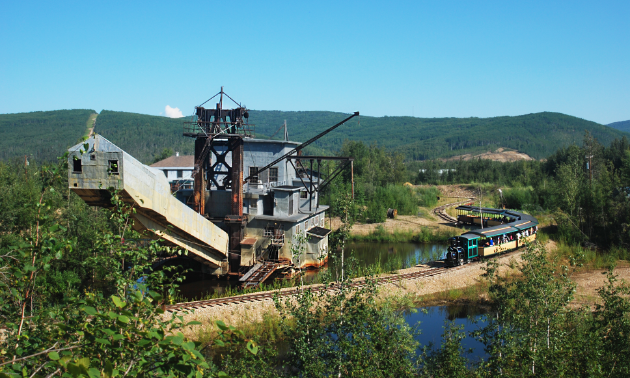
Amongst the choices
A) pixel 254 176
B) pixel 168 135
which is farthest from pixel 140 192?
pixel 168 135

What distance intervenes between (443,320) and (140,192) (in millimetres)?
12931

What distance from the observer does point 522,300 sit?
408 inches

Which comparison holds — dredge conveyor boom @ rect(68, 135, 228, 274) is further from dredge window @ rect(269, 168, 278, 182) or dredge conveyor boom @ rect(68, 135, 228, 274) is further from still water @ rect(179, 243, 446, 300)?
dredge window @ rect(269, 168, 278, 182)

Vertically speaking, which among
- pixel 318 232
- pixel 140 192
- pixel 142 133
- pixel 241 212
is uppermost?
pixel 142 133

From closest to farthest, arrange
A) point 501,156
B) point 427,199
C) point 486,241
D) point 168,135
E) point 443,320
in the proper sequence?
point 443,320 < point 486,241 < point 427,199 < point 501,156 < point 168,135

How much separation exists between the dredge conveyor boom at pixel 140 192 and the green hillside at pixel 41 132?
3983 inches

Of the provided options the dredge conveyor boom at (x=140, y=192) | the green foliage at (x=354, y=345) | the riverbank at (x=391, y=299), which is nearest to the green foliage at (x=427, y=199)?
the riverbank at (x=391, y=299)

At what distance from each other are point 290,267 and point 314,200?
6.96 m

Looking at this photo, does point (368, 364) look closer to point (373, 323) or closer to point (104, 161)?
point (373, 323)

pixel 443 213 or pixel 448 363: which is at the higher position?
pixel 448 363

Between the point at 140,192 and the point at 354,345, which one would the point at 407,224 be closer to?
the point at 140,192

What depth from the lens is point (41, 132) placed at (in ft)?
462

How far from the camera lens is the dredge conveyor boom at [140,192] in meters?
11.7

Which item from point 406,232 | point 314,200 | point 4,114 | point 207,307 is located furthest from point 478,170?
point 4,114
